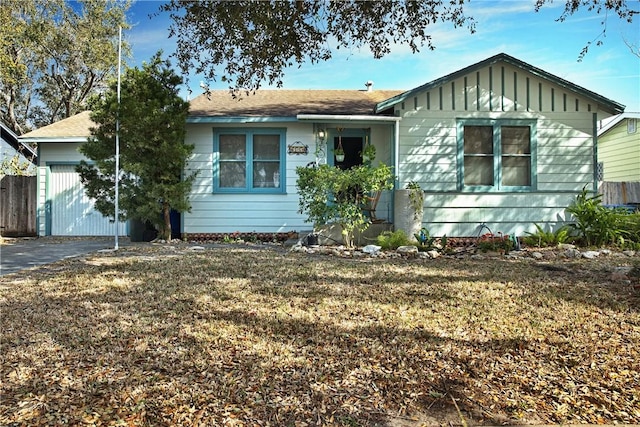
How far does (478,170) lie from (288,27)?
511 cm

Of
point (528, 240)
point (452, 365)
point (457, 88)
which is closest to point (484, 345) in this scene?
point (452, 365)

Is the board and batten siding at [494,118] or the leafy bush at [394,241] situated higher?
the board and batten siding at [494,118]

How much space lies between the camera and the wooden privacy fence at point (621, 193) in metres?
14.0

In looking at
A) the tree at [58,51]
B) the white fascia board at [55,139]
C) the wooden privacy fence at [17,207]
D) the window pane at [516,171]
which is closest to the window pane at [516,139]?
the window pane at [516,171]

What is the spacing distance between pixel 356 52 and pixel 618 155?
46.3ft

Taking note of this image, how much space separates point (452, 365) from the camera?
7.92 feet

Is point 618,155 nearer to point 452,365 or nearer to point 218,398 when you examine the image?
point 452,365

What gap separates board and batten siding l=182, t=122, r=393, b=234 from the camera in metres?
9.21

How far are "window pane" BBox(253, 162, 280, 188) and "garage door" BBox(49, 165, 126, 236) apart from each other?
14.4ft

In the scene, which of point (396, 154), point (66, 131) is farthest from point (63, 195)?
point (396, 154)

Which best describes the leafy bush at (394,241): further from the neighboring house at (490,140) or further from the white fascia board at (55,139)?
the white fascia board at (55,139)

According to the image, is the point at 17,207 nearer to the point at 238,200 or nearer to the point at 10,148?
the point at 10,148

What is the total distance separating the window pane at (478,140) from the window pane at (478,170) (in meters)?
0.17

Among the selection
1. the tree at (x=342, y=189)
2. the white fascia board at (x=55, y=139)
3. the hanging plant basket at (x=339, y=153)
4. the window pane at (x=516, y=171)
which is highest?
the white fascia board at (x=55, y=139)
